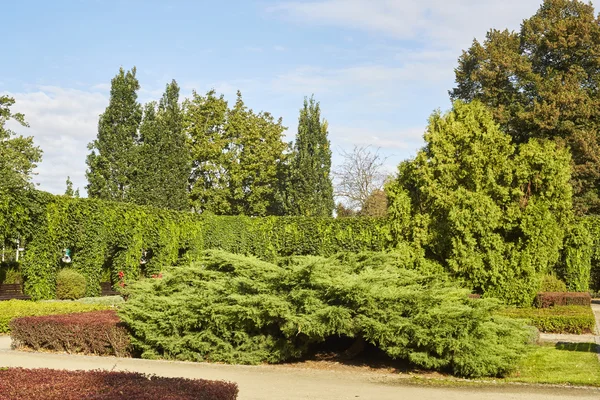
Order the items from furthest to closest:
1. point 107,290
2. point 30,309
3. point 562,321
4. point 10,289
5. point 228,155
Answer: point 228,155 < point 107,290 < point 10,289 < point 562,321 < point 30,309

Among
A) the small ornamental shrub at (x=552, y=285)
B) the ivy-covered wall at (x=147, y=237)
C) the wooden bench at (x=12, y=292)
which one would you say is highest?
the ivy-covered wall at (x=147, y=237)

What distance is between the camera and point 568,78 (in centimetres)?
3281

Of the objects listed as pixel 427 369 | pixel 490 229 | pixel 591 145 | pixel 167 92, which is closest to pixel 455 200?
pixel 490 229

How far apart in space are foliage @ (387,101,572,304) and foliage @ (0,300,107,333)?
1075cm

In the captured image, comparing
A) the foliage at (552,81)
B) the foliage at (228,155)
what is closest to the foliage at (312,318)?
the foliage at (552,81)

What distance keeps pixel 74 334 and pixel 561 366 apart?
9.35 m

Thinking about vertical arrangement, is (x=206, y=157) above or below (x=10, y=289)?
above

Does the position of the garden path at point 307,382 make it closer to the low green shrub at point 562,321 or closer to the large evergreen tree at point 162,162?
the low green shrub at point 562,321

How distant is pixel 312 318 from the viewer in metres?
11.0

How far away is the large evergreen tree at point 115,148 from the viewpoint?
36.6 m

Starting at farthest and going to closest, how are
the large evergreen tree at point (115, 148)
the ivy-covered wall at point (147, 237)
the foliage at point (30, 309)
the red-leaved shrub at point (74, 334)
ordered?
Result: 1. the large evergreen tree at point (115, 148)
2. the ivy-covered wall at point (147, 237)
3. the foliage at point (30, 309)
4. the red-leaved shrub at point (74, 334)

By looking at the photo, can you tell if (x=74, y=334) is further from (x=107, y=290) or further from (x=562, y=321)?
(x=107, y=290)

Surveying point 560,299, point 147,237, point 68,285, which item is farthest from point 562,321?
point 147,237

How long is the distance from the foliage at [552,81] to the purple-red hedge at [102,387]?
28941mm
